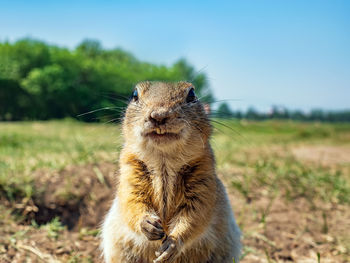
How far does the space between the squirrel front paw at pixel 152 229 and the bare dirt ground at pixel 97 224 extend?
1.18 m

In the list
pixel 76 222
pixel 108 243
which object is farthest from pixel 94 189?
pixel 108 243

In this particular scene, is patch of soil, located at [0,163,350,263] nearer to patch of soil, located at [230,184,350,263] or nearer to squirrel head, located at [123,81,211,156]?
patch of soil, located at [230,184,350,263]

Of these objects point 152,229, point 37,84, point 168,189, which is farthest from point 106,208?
point 37,84

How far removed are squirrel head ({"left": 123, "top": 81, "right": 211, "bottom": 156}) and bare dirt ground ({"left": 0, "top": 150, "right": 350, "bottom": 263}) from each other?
4.77 feet

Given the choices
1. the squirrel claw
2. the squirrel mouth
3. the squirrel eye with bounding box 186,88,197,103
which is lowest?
the squirrel claw

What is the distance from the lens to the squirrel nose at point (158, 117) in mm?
2061

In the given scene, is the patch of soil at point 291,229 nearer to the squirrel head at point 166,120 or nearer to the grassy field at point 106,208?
the grassy field at point 106,208

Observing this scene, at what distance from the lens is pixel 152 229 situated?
215 centimetres

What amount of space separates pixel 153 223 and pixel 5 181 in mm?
2630

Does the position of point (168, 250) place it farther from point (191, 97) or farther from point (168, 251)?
point (191, 97)

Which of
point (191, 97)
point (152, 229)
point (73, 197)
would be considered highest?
point (191, 97)

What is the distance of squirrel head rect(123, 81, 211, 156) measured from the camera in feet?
6.93

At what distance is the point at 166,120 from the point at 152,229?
763 mm

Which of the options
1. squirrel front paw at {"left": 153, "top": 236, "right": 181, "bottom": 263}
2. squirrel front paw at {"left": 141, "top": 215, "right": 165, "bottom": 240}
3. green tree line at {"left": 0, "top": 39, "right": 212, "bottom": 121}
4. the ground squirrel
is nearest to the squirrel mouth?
the ground squirrel
